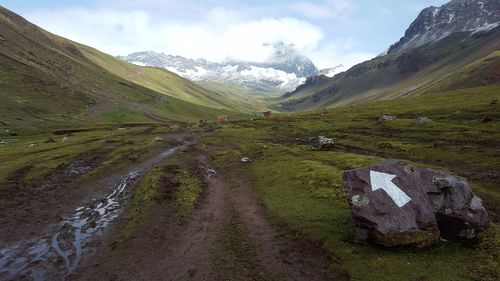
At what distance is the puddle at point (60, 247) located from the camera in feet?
100

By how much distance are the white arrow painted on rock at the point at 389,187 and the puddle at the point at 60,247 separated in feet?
77.5

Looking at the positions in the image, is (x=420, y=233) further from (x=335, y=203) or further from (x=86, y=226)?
(x=86, y=226)

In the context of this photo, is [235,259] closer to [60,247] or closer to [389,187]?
[389,187]

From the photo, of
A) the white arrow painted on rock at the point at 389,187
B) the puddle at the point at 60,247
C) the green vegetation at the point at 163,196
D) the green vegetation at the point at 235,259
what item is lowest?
the green vegetation at the point at 235,259

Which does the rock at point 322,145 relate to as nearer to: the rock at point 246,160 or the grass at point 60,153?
the rock at point 246,160

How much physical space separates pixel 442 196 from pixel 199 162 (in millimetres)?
51248

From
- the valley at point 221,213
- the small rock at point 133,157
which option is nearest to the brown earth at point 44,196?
the valley at point 221,213

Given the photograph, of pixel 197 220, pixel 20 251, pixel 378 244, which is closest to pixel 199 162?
pixel 197 220

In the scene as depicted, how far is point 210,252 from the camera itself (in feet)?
107

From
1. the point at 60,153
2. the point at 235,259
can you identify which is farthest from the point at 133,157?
the point at 235,259

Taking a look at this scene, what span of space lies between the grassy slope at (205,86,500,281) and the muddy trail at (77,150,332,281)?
6.96 ft

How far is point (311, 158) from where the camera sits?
229 feet

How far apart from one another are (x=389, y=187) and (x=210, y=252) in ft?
48.2

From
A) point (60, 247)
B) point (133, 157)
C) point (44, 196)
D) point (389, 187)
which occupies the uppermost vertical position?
point (389, 187)
